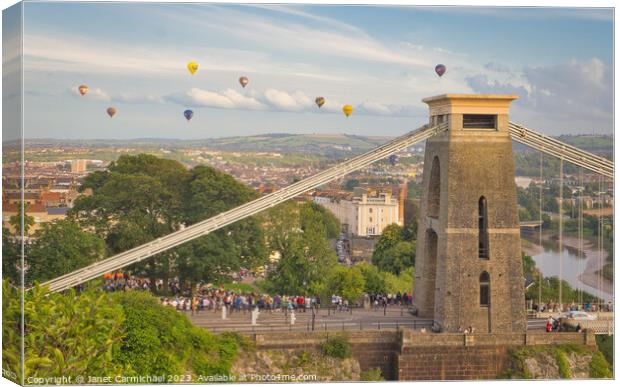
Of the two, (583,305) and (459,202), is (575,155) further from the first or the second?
(583,305)

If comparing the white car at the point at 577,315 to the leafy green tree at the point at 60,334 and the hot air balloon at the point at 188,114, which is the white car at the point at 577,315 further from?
the hot air balloon at the point at 188,114

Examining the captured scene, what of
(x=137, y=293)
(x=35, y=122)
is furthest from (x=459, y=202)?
(x=35, y=122)

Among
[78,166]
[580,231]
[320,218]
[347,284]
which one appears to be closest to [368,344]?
[580,231]

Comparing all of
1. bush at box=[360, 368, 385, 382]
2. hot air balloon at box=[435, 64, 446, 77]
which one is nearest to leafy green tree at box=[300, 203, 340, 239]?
hot air balloon at box=[435, 64, 446, 77]

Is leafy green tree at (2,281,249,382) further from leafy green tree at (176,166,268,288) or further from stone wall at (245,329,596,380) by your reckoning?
leafy green tree at (176,166,268,288)

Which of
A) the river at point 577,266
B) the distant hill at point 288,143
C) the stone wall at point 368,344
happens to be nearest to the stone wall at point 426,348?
the stone wall at point 368,344
